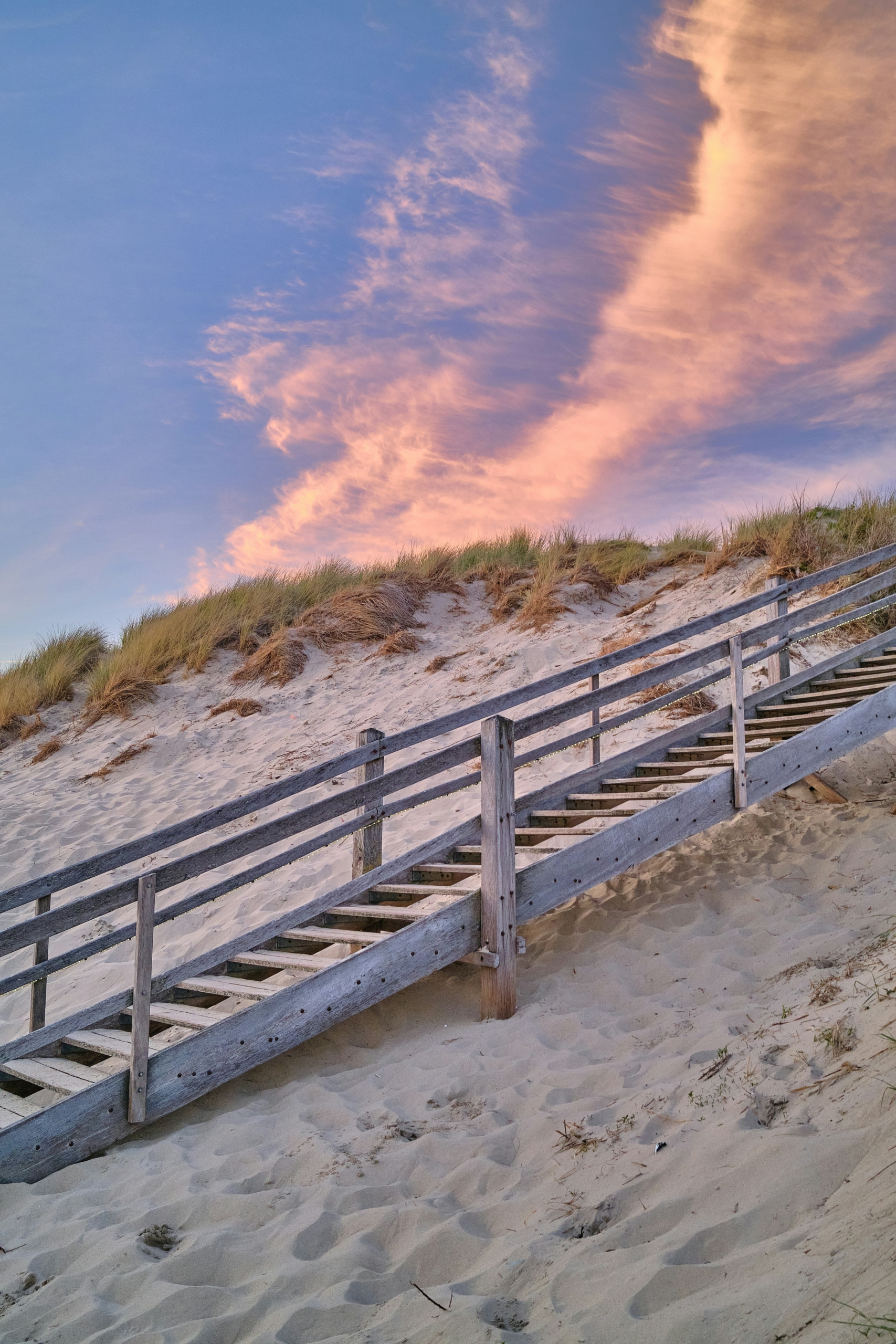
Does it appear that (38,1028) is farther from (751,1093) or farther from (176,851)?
(176,851)

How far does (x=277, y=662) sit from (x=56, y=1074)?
33.9ft

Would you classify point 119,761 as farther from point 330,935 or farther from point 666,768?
point 666,768

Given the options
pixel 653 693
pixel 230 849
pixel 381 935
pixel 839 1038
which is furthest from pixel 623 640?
pixel 839 1038

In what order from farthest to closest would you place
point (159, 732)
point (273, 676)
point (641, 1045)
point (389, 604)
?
point (389, 604)
point (273, 676)
point (159, 732)
point (641, 1045)

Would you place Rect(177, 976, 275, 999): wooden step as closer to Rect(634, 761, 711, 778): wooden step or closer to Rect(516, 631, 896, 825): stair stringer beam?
Rect(516, 631, 896, 825): stair stringer beam

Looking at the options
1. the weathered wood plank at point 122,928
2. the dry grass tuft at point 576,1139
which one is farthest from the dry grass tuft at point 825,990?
the weathered wood plank at point 122,928

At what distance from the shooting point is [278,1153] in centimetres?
382

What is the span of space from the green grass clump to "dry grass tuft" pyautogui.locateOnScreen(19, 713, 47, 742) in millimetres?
322

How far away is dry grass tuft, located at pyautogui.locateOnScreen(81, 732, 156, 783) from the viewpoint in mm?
12367

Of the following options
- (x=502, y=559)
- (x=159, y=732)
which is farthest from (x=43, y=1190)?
(x=502, y=559)

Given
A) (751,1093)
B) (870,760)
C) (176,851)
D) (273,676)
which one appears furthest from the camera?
(273,676)

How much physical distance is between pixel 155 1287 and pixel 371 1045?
2.13m

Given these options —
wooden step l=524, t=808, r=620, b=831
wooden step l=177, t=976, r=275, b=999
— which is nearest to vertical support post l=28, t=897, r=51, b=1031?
wooden step l=177, t=976, r=275, b=999

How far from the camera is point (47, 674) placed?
16250 millimetres
